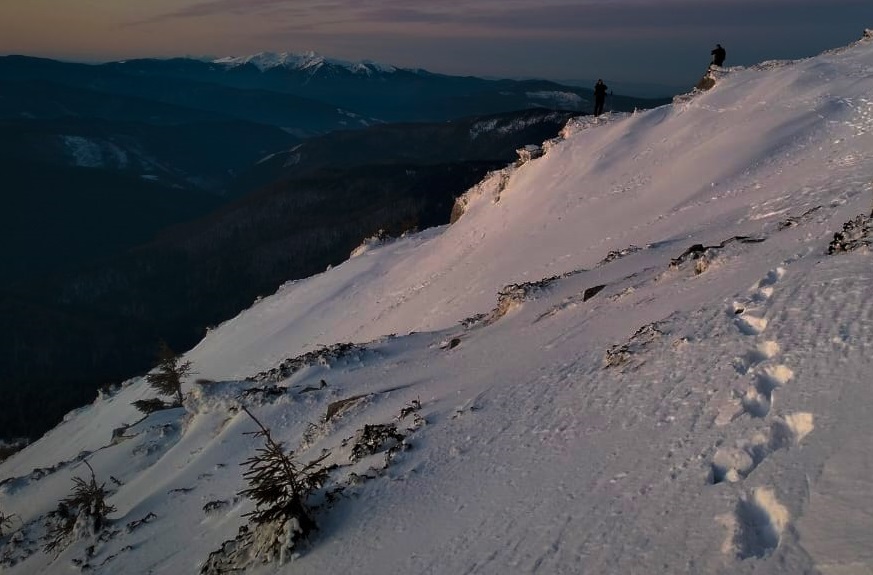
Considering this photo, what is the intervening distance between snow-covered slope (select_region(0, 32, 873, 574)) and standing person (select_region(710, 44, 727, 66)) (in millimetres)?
7974

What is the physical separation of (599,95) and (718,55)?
859 centimetres

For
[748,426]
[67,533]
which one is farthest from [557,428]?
[67,533]

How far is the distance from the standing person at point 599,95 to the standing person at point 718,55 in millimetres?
Result: 7884

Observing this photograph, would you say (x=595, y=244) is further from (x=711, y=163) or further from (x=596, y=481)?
(x=596, y=481)

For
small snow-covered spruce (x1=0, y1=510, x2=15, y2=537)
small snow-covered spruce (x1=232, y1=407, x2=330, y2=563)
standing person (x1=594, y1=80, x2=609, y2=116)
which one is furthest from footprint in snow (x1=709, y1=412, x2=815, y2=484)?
standing person (x1=594, y1=80, x2=609, y2=116)

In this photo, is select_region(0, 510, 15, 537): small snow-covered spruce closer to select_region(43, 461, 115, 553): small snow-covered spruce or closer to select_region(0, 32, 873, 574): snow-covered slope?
select_region(0, 32, 873, 574): snow-covered slope

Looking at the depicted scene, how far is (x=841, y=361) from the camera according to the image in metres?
8.69

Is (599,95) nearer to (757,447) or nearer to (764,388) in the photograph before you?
(764,388)

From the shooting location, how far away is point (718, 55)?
40.5 m

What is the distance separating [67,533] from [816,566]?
65.6ft

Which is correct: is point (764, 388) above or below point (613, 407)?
above

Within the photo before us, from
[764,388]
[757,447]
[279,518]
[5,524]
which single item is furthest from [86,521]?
[764,388]

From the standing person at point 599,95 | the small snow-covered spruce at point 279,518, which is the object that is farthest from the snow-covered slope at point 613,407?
the standing person at point 599,95

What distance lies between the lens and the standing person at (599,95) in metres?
39.2
